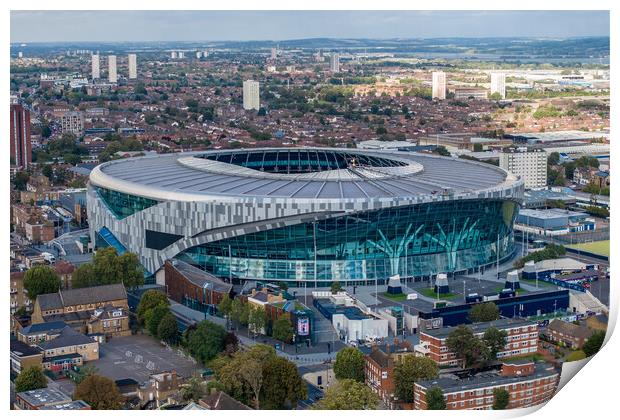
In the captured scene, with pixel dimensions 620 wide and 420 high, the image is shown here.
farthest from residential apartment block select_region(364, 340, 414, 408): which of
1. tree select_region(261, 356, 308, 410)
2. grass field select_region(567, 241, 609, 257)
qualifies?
grass field select_region(567, 241, 609, 257)

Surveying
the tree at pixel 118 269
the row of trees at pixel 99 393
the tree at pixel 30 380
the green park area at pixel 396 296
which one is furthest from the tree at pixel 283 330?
the tree at pixel 118 269

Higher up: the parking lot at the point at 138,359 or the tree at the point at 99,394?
the tree at the point at 99,394

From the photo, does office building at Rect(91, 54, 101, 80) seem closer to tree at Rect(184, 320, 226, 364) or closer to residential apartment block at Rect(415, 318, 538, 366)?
tree at Rect(184, 320, 226, 364)

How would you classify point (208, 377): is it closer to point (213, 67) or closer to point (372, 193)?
point (372, 193)

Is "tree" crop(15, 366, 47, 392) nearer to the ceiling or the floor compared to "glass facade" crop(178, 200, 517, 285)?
nearer to the floor

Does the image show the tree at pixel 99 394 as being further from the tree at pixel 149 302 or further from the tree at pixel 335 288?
the tree at pixel 335 288

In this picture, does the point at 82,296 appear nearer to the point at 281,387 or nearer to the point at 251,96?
the point at 281,387

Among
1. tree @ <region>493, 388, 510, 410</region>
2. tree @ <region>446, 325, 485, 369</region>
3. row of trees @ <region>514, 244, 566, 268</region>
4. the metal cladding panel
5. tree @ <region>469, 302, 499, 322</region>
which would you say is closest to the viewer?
tree @ <region>493, 388, 510, 410</region>
